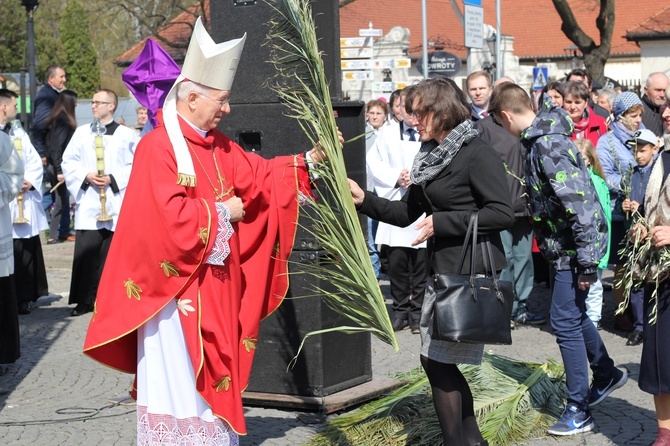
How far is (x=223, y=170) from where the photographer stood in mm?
5031

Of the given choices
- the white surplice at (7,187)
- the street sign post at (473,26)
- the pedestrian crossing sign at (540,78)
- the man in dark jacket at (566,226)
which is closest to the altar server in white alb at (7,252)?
the white surplice at (7,187)

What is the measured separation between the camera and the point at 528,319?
9531mm

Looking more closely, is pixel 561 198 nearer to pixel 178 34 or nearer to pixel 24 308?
pixel 24 308

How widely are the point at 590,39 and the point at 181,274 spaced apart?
80.8 feet

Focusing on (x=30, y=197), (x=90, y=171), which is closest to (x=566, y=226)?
(x=90, y=171)

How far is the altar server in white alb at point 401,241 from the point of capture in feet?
30.7

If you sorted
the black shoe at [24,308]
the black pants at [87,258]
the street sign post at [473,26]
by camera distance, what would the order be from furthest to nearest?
the street sign post at [473,26] → the black shoe at [24,308] → the black pants at [87,258]

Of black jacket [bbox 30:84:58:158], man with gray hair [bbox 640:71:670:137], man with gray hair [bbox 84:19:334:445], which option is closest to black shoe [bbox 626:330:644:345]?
man with gray hair [bbox 640:71:670:137]

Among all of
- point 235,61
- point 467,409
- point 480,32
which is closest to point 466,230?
point 467,409

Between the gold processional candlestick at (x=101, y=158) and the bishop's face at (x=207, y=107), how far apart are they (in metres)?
5.49

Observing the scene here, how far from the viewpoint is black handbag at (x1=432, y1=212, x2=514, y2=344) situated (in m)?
4.68

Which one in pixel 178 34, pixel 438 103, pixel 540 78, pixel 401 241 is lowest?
pixel 401 241

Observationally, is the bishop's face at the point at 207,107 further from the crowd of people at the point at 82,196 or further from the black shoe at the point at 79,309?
the black shoe at the point at 79,309

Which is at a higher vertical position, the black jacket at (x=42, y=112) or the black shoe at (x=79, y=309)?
the black jacket at (x=42, y=112)
